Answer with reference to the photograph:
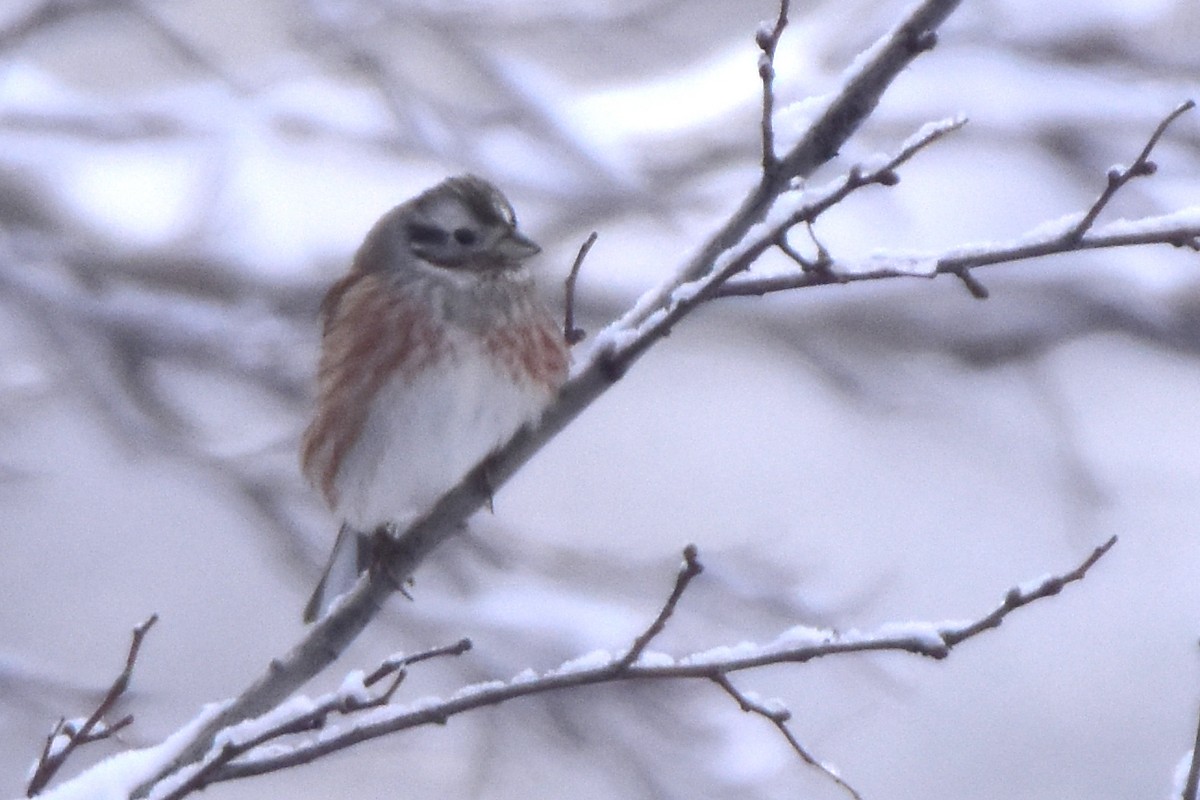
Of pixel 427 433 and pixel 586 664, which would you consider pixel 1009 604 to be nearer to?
pixel 586 664

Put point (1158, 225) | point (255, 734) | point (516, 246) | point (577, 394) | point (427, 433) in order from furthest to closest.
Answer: point (516, 246), point (427, 433), point (577, 394), point (1158, 225), point (255, 734)

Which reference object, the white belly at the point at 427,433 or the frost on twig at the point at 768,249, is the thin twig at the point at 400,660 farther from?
the white belly at the point at 427,433

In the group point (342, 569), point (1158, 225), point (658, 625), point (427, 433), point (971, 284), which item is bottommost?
point (342, 569)

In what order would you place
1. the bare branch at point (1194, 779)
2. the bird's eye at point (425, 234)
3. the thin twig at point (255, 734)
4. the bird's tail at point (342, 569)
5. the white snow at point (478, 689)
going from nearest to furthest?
the bare branch at point (1194, 779), the thin twig at point (255, 734), the white snow at point (478, 689), the bird's tail at point (342, 569), the bird's eye at point (425, 234)

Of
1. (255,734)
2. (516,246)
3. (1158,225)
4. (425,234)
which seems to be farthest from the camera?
(425,234)

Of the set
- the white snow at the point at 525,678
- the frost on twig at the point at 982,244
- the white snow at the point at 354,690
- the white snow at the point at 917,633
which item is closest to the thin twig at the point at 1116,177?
the frost on twig at the point at 982,244

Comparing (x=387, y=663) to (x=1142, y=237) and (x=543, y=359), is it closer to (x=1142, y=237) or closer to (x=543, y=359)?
(x=1142, y=237)

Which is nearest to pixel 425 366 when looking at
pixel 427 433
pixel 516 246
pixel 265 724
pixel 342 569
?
Answer: pixel 427 433
